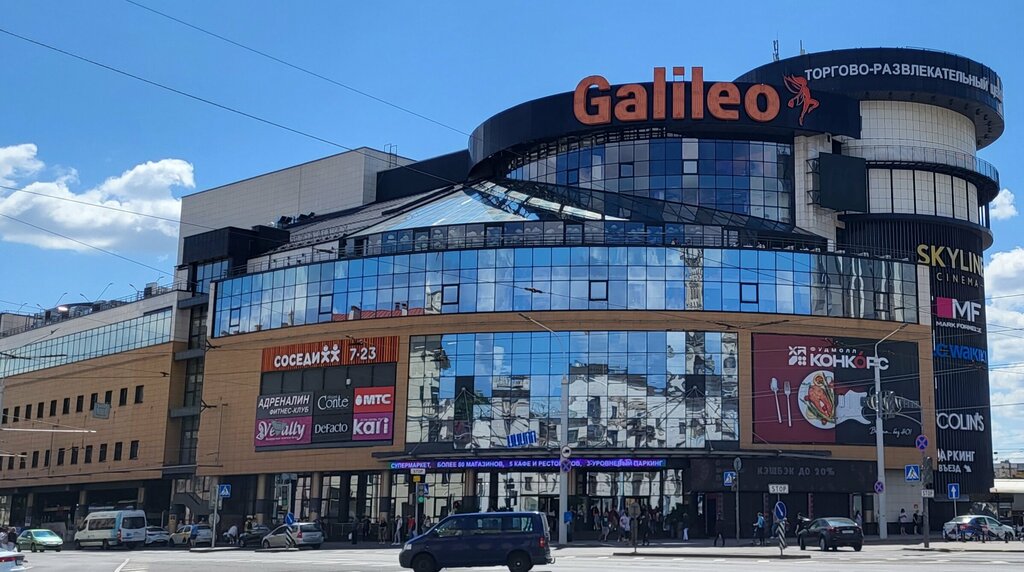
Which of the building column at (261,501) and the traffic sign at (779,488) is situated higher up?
the traffic sign at (779,488)

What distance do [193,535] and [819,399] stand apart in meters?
38.0

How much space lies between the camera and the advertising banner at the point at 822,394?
67312mm

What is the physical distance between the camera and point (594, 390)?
6681cm

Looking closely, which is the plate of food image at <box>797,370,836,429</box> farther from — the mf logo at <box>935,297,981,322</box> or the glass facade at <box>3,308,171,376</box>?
the glass facade at <box>3,308,171,376</box>

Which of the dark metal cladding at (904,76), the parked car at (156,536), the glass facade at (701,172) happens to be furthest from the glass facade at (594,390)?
the dark metal cladding at (904,76)

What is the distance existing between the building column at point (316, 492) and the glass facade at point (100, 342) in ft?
67.0

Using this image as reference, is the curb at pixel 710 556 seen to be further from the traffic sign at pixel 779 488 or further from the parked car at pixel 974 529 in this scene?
the parked car at pixel 974 529

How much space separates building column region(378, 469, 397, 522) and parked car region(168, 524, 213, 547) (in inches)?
409

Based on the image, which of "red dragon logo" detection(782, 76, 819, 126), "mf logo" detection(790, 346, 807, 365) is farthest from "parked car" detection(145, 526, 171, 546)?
"red dragon logo" detection(782, 76, 819, 126)

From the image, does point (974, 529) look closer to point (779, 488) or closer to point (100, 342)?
point (779, 488)

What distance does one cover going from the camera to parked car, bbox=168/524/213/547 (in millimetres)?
68062

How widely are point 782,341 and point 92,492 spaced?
58462 mm

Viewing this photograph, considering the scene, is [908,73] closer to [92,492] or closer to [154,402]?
[154,402]

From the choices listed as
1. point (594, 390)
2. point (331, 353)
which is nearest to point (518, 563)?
point (594, 390)
